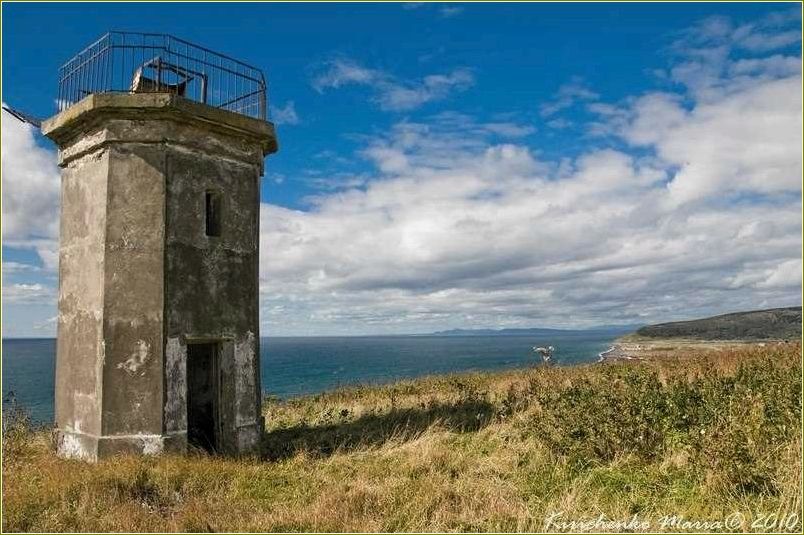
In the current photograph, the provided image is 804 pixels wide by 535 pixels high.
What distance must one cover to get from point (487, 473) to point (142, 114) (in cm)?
761

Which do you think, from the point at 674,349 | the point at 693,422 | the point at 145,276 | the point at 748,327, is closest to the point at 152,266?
the point at 145,276

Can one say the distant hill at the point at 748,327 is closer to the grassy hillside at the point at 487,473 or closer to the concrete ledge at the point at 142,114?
the grassy hillside at the point at 487,473

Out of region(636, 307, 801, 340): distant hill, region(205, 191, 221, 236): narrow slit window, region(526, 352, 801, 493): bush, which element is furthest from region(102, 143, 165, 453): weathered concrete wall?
region(636, 307, 801, 340): distant hill

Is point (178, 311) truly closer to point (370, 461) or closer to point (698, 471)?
point (370, 461)

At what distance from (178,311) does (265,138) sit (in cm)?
352

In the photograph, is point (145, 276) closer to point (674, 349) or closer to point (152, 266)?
point (152, 266)

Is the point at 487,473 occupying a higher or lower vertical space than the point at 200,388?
lower

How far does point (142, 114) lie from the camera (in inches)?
355

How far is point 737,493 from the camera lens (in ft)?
20.1

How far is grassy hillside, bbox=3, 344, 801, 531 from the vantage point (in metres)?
6.16

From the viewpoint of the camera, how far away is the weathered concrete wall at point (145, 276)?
28.6 feet

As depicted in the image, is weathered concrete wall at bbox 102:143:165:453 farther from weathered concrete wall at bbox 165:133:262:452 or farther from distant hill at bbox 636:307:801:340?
distant hill at bbox 636:307:801:340

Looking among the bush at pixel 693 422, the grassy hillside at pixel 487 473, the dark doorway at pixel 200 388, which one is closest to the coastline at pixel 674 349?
the bush at pixel 693 422

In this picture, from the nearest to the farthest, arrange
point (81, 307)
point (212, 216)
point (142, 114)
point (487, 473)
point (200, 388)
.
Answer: point (487, 473)
point (142, 114)
point (81, 307)
point (212, 216)
point (200, 388)
